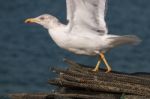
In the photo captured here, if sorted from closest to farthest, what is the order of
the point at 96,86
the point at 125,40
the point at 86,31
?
the point at 96,86
the point at 125,40
the point at 86,31

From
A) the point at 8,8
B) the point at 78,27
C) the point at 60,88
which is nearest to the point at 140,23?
the point at 8,8

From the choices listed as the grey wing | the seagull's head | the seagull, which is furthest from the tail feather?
the seagull's head

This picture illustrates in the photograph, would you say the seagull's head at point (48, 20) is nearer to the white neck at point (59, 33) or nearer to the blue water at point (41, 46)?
the white neck at point (59, 33)

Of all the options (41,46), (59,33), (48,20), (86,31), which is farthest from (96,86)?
(41,46)

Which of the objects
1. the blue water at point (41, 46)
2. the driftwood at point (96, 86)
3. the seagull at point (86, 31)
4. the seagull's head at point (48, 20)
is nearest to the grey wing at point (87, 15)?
the seagull at point (86, 31)

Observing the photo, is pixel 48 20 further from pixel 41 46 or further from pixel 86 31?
pixel 41 46

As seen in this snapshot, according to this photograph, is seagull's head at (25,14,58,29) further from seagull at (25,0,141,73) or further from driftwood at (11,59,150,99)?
driftwood at (11,59,150,99)
